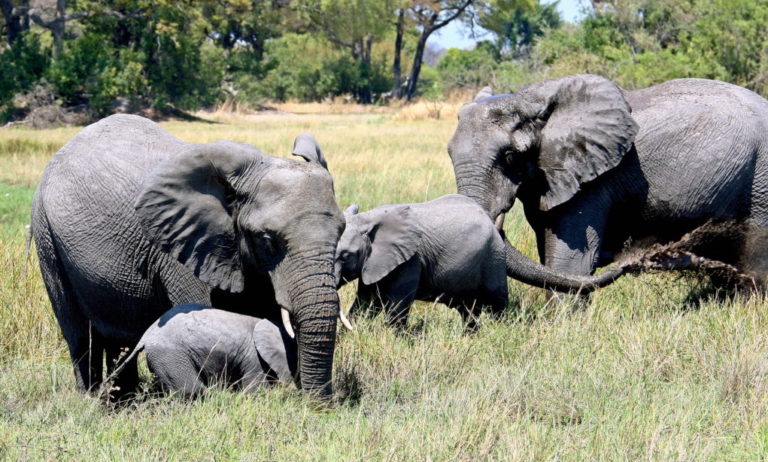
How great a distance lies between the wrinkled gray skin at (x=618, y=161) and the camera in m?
6.54

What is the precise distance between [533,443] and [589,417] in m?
Answer: 0.59

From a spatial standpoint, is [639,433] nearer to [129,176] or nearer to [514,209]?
[129,176]

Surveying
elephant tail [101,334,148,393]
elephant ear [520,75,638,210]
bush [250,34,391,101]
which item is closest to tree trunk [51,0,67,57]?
bush [250,34,391,101]

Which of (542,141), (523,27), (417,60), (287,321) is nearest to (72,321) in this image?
(287,321)

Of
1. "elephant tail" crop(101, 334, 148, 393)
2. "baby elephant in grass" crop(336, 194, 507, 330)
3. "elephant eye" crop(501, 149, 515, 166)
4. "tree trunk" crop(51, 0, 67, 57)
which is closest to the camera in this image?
"elephant tail" crop(101, 334, 148, 393)

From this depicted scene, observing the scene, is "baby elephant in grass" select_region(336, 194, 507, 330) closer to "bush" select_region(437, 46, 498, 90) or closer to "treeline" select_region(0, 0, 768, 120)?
"treeline" select_region(0, 0, 768, 120)

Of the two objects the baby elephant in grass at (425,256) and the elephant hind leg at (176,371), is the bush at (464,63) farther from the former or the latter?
the elephant hind leg at (176,371)

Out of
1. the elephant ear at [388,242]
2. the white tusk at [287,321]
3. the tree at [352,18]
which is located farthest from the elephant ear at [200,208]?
the tree at [352,18]

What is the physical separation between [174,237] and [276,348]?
26.8 inches

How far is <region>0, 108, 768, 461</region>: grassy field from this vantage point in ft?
13.3

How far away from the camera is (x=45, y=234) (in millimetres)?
5309

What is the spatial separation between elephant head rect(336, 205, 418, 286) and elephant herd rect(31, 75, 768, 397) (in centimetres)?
1

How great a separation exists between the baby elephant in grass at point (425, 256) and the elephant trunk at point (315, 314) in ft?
5.56

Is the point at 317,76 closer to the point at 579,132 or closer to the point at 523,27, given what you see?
the point at 523,27
